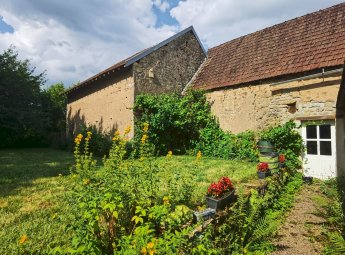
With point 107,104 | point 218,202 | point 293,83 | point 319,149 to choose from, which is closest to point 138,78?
point 107,104

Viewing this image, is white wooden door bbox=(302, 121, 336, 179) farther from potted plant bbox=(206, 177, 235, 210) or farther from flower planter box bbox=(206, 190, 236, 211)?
flower planter box bbox=(206, 190, 236, 211)

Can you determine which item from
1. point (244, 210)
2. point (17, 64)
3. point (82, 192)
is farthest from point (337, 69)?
point (17, 64)

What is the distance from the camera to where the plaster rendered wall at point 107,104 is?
1280 centimetres

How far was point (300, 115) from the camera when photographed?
9.60 m

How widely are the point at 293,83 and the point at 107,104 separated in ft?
31.0

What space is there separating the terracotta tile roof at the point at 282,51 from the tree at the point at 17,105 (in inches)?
489

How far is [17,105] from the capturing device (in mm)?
18656

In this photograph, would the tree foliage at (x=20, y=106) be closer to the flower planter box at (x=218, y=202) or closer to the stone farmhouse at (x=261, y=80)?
the stone farmhouse at (x=261, y=80)

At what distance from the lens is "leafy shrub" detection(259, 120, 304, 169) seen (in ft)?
30.9

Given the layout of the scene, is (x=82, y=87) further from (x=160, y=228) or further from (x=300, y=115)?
(x=160, y=228)

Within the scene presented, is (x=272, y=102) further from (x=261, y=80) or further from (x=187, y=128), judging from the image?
(x=187, y=128)

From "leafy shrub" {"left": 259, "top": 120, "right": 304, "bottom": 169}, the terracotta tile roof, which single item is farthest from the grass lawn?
the terracotta tile roof

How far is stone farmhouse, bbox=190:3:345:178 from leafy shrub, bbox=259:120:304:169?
26 centimetres

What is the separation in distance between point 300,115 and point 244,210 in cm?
660
